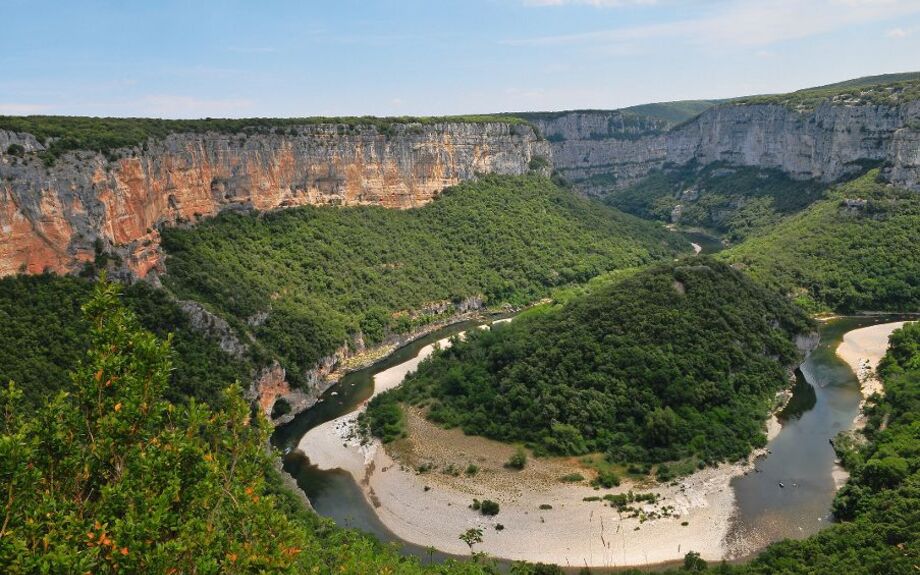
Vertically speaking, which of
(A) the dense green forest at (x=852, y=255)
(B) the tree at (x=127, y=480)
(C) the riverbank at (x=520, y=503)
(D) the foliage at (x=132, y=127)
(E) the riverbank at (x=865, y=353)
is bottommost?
(C) the riverbank at (x=520, y=503)

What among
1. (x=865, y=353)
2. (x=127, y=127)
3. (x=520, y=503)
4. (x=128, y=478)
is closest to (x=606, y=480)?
(x=520, y=503)

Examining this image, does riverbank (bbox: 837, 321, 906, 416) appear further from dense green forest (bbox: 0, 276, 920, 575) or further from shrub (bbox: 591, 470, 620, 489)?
dense green forest (bbox: 0, 276, 920, 575)

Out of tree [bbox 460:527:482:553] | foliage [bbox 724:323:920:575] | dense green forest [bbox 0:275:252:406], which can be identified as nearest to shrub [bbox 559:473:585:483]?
tree [bbox 460:527:482:553]

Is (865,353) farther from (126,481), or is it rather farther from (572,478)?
(126,481)

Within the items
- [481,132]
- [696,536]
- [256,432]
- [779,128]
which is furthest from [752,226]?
[256,432]

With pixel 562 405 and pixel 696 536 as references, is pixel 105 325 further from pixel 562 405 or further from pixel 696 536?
pixel 562 405

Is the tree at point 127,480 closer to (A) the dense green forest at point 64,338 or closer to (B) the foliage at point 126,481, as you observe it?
(B) the foliage at point 126,481

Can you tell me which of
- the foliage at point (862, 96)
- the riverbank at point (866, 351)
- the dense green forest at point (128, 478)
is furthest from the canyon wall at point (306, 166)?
the dense green forest at point (128, 478)
